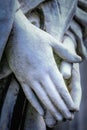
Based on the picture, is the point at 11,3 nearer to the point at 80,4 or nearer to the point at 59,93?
the point at 59,93

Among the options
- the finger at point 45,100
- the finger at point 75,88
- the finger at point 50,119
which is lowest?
the finger at point 50,119

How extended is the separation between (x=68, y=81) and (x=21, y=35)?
210mm

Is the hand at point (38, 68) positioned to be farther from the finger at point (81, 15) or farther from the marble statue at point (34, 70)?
the finger at point (81, 15)

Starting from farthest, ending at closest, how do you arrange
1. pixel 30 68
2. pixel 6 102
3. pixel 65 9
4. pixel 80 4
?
pixel 80 4 → pixel 65 9 → pixel 6 102 → pixel 30 68

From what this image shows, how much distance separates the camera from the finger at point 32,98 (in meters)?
1.42

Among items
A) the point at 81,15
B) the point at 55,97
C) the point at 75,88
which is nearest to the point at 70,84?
the point at 75,88

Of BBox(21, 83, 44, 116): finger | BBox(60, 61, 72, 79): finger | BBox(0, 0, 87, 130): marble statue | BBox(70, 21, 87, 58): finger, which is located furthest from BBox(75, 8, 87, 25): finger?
BBox(21, 83, 44, 116): finger

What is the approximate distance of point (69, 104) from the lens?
54.9 inches

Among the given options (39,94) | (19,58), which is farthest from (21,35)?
(39,94)

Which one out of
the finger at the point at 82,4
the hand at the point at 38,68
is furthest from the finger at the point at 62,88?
the finger at the point at 82,4

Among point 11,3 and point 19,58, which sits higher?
point 11,3

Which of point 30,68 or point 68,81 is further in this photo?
point 68,81

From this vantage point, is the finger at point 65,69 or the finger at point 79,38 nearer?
the finger at point 65,69

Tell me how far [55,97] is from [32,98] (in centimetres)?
7
